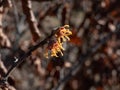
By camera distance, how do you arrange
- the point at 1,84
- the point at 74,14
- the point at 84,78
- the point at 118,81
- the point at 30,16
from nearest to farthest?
the point at 1,84, the point at 30,16, the point at 118,81, the point at 84,78, the point at 74,14

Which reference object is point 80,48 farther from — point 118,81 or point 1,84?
point 1,84

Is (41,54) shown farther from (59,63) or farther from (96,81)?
(59,63)

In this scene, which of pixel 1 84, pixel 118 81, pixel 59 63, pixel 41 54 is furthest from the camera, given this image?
pixel 118 81

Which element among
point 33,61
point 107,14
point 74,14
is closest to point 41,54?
point 33,61

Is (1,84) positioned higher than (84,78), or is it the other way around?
(84,78)

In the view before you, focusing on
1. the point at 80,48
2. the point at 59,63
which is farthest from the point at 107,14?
the point at 59,63

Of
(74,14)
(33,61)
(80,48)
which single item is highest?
(74,14)

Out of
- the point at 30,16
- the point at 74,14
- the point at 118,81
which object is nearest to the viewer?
the point at 30,16

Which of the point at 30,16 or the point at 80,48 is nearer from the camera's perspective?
the point at 30,16

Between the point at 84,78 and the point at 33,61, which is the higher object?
the point at 84,78
